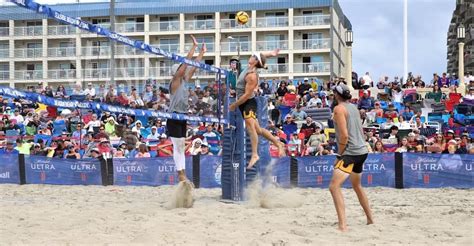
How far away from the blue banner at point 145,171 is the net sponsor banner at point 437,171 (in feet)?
15.5

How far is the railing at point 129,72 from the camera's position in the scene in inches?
313

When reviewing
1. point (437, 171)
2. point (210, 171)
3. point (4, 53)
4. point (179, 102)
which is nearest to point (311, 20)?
point (210, 171)

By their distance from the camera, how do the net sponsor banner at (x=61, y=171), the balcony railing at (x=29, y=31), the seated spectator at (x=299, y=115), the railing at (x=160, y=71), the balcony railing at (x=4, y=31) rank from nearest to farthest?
the balcony railing at (x=29, y=31)
the balcony railing at (x=4, y=31)
the railing at (x=160, y=71)
the net sponsor banner at (x=61, y=171)
the seated spectator at (x=299, y=115)

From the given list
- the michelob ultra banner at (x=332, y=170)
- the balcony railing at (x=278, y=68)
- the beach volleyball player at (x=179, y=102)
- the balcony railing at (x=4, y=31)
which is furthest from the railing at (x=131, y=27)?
the balcony railing at (x=4, y=31)

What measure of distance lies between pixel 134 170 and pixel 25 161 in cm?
255

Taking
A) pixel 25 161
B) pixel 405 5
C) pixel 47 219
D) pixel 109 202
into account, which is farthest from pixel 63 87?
pixel 405 5

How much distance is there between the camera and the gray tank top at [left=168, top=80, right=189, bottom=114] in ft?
29.5

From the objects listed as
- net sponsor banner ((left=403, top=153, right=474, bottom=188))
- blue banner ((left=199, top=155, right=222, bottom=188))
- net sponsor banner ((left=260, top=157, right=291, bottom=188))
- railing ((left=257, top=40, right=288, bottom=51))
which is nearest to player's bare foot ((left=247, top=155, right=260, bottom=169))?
net sponsor banner ((left=260, top=157, right=291, bottom=188))

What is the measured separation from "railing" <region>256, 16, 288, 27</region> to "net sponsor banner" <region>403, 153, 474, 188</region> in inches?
1672

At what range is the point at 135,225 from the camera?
704 cm

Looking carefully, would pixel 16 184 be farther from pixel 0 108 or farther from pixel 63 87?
pixel 63 87

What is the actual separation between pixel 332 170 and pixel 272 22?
4249 cm

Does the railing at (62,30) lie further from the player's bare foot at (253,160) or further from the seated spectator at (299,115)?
the seated spectator at (299,115)

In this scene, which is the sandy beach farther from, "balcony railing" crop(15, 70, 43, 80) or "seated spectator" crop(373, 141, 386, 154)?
"seated spectator" crop(373, 141, 386, 154)
